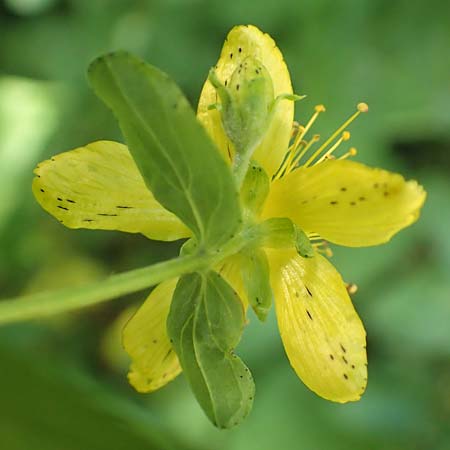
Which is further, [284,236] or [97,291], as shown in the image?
[284,236]

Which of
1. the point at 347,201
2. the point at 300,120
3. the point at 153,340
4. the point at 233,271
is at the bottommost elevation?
the point at 300,120

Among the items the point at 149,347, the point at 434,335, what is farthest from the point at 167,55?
the point at 149,347

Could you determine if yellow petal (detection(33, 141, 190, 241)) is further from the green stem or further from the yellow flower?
the green stem

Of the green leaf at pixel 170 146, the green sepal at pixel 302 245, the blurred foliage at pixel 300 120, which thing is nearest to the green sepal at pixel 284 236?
the green sepal at pixel 302 245

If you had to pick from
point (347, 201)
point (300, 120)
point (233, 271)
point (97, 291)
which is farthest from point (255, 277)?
point (300, 120)

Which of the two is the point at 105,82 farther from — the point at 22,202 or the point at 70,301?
the point at 22,202

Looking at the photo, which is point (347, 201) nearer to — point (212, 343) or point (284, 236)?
point (284, 236)

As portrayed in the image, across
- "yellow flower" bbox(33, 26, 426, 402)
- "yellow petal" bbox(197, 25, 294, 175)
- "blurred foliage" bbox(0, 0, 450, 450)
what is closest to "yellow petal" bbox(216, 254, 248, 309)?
"yellow flower" bbox(33, 26, 426, 402)
